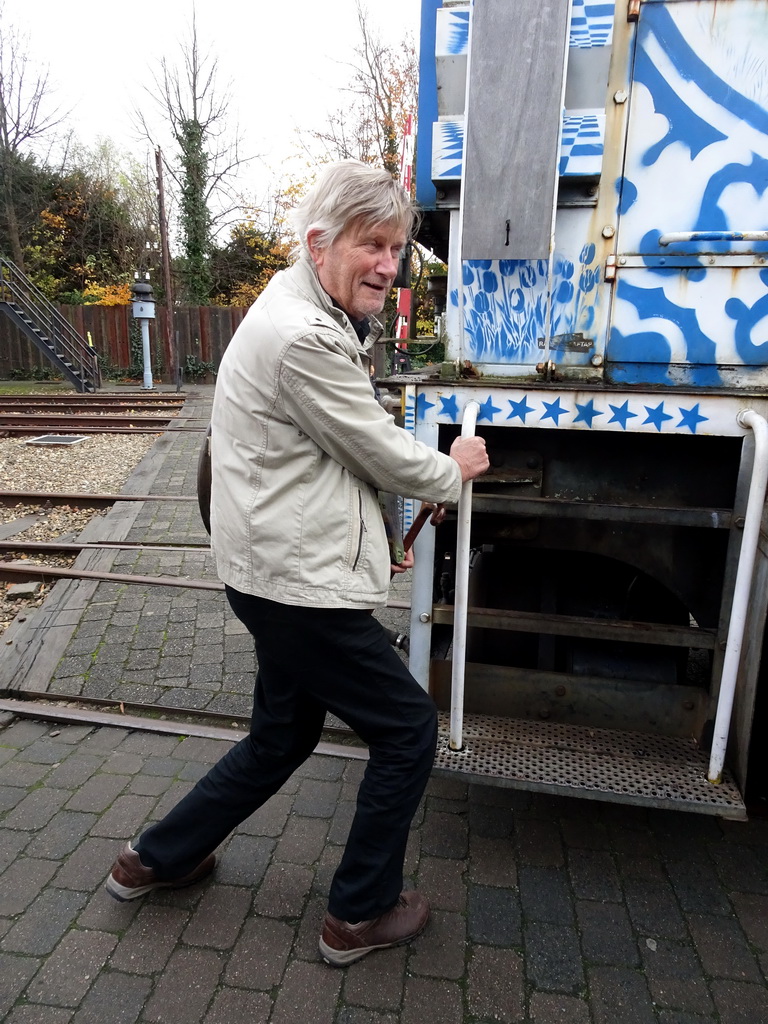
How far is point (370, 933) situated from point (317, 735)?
1.89ft

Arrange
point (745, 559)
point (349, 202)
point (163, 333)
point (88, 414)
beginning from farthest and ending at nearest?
point (163, 333) < point (88, 414) < point (745, 559) < point (349, 202)

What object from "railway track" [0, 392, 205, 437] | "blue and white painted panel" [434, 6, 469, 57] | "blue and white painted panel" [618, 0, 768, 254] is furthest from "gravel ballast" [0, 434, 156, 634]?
"blue and white painted panel" [618, 0, 768, 254]

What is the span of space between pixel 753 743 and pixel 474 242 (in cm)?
178

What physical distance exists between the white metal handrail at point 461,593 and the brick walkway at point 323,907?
0.54m

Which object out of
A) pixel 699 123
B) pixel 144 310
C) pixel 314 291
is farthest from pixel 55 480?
pixel 144 310

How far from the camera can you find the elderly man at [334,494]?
169cm

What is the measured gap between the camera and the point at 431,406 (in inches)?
90.7

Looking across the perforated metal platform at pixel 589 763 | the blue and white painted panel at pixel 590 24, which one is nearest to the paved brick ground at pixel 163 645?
the perforated metal platform at pixel 589 763

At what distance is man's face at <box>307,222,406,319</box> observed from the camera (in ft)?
5.81

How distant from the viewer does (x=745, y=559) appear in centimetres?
203

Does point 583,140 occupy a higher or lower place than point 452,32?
lower

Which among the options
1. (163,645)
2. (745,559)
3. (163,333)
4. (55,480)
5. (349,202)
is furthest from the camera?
(163,333)

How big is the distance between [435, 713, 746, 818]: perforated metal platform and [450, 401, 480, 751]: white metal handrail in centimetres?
12

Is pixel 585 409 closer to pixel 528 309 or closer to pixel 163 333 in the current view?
pixel 528 309
